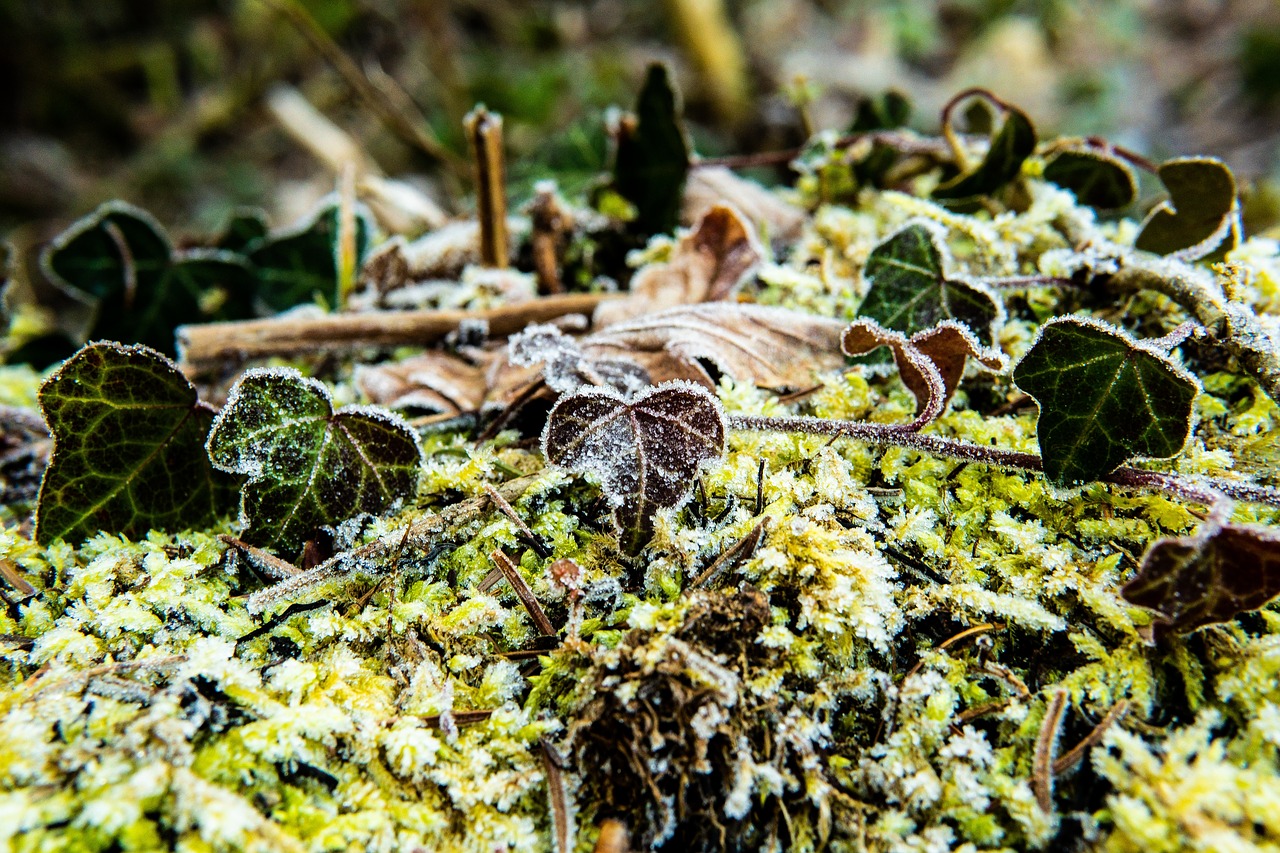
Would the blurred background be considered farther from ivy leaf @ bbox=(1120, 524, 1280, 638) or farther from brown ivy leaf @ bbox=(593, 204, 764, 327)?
ivy leaf @ bbox=(1120, 524, 1280, 638)

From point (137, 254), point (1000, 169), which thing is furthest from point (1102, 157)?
point (137, 254)

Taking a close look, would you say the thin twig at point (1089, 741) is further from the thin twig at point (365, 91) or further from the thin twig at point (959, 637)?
the thin twig at point (365, 91)

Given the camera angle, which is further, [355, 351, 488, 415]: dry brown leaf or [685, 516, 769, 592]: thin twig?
[355, 351, 488, 415]: dry brown leaf

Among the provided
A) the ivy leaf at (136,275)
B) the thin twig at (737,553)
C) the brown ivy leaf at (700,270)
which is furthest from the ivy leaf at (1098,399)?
the ivy leaf at (136,275)

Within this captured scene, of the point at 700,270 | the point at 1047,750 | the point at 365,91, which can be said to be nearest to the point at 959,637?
the point at 1047,750

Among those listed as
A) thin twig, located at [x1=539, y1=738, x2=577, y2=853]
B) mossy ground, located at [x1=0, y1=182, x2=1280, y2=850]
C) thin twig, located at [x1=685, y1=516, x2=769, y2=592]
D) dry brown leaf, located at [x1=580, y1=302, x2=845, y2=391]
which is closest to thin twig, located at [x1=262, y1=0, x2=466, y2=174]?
dry brown leaf, located at [x1=580, y1=302, x2=845, y2=391]

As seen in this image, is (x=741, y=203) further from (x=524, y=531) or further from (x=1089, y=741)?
(x=1089, y=741)
